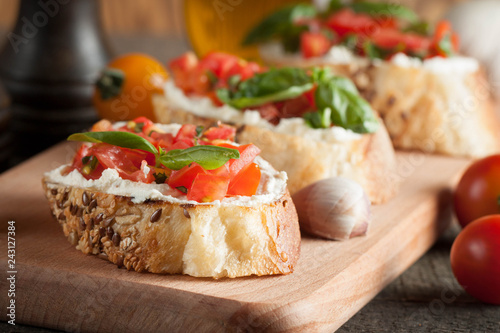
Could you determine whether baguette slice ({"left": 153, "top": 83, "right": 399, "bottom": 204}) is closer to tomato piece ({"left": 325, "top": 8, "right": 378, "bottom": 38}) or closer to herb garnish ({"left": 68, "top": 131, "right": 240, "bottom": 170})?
herb garnish ({"left": 68, "top": 131, "right": 240, "bottom": 170})

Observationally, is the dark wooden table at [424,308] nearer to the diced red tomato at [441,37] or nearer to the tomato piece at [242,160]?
the tomato piece at [242,160]

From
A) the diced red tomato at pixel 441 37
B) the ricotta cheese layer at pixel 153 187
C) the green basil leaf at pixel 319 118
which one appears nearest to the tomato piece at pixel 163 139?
the ricotta cheese layer at pixel 153 187

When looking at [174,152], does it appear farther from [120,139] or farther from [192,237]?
[192,237]

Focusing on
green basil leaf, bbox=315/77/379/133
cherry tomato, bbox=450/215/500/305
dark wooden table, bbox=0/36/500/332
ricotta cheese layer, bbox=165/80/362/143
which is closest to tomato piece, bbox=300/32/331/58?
ricotta cheese layer, bbox=165/80/362/143

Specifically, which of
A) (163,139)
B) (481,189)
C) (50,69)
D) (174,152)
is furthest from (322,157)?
(50,69)

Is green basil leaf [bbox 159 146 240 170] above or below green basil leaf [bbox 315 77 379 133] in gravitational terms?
above

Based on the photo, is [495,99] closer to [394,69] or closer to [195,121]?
[394,69]
